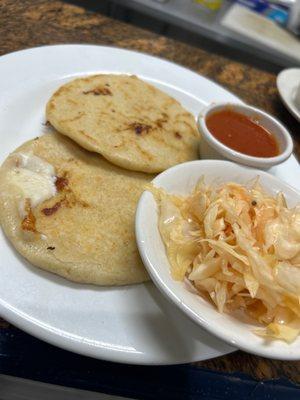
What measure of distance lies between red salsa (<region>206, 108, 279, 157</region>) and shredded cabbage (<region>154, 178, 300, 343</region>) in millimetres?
436

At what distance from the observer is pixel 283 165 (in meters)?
1.85

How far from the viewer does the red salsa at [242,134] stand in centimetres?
170

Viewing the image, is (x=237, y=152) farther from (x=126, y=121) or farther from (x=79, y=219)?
(x=79, y=219)

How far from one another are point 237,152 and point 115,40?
4.41 ft

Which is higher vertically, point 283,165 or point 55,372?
point 283,165

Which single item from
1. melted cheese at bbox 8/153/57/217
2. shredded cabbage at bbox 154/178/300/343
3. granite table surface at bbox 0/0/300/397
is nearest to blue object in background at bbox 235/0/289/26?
granite table surface at bbox 0/0/300/397

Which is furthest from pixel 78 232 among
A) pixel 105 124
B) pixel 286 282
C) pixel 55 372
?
pixel 286 282

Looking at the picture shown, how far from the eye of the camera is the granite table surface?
2287 mm

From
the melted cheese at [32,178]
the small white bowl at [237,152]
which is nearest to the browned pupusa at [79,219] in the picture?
the melted cheese at [32,178]

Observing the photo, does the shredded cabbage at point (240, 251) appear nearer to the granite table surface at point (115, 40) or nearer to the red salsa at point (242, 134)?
the red salsa at point (242, 134)

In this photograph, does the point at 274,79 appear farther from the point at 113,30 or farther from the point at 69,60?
the point at 69,60

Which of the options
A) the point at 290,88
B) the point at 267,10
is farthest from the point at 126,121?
the point at 267,10

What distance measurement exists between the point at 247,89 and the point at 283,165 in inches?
35.8

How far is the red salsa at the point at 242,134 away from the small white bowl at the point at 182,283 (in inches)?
10.5
